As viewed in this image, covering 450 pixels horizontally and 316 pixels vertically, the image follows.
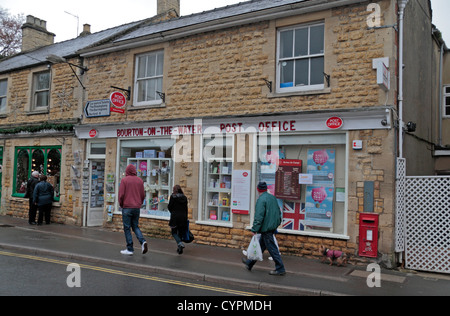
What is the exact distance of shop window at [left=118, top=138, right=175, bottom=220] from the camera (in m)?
12.0

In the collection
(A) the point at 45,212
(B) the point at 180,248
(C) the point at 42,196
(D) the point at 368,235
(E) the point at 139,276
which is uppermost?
(C) the point at 42,196

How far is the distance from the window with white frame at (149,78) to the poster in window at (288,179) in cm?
460

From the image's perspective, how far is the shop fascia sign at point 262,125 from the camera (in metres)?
8.82

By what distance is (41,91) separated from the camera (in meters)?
15.4

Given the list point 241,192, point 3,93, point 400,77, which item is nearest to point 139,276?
point 241,192

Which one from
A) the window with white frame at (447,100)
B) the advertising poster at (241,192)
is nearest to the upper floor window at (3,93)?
the advertising poster at (241,192)

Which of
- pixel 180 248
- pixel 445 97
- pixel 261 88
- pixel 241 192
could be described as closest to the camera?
pixel 180 248

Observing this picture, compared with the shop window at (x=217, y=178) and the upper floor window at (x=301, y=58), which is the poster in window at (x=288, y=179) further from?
the upper floor window at (x=301, y=58)

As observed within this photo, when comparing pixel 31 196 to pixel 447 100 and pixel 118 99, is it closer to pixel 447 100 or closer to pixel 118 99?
pixel 118 99

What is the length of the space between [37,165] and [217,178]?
26.9 ft

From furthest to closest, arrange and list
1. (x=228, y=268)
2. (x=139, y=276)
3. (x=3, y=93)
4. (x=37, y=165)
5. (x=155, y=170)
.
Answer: (x=3, y=93)
(x=37, y=165)
(x=155, y=170)
(x=228, y=268)
(x=139, y=276)

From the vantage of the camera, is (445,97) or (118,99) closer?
(118,99)
